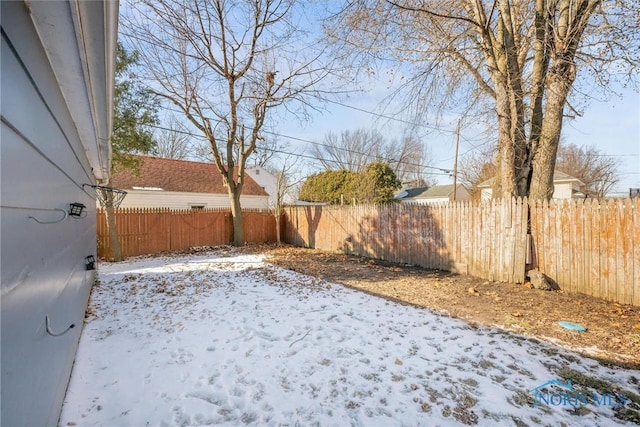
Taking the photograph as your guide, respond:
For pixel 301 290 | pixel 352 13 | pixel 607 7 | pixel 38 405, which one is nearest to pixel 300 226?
pixel 301 290

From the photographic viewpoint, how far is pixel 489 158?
716cm

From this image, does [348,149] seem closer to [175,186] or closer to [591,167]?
[175,186]

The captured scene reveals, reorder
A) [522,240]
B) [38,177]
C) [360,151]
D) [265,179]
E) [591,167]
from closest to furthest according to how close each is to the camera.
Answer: [38,177] < [522,240] < [265,179] < [591,167] < [360,151]

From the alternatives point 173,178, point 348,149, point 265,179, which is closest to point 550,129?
point 173,178

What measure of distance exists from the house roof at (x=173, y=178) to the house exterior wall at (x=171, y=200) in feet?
0.78

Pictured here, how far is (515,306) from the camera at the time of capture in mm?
4418

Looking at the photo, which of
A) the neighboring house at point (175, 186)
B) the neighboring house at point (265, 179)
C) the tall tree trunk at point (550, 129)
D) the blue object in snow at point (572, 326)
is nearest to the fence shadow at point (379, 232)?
the tall tree trunk at point (550, 129)

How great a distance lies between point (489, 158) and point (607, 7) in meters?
3.18

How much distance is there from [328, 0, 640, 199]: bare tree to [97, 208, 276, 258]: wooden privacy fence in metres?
8.27

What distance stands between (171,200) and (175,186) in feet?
2.85

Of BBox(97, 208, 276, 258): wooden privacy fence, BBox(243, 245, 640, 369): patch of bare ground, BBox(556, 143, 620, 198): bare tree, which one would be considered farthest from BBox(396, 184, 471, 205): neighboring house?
BBox(243, 245, 640, 369): patch of bare ground

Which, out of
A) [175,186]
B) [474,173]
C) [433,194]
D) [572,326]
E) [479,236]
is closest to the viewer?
[572,326]

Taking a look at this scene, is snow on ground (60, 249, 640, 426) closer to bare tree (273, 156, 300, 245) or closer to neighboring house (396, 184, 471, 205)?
bare tree (273, 156, 300, 245)

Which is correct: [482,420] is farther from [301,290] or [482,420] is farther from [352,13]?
[352,13]
